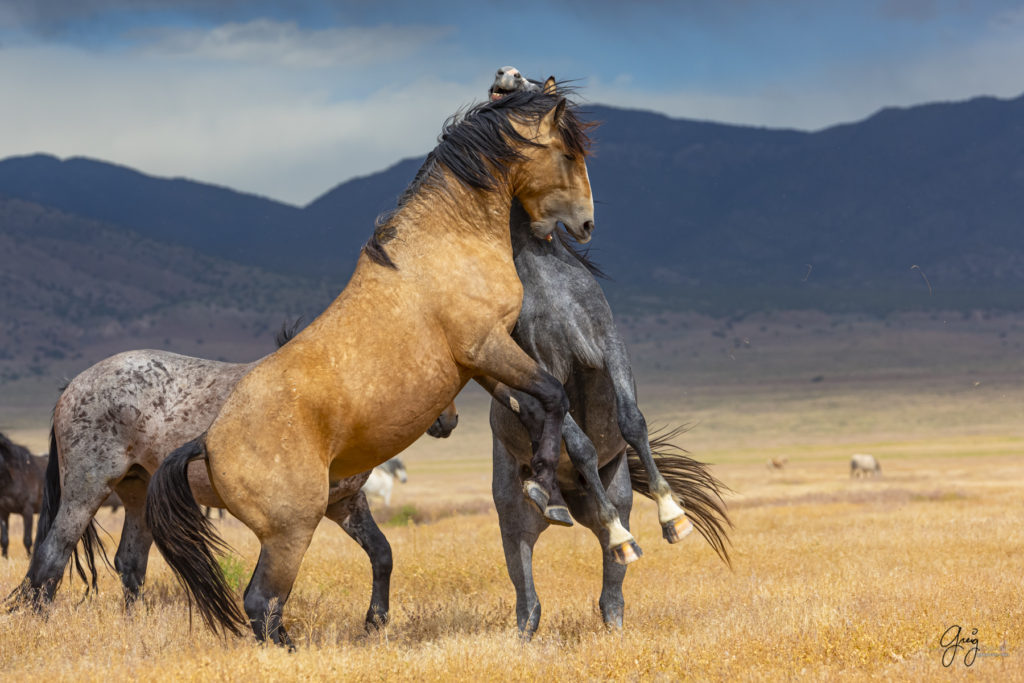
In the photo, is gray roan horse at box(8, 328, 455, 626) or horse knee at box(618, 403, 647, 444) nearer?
horse knee at box(618, 403, 647, 444)

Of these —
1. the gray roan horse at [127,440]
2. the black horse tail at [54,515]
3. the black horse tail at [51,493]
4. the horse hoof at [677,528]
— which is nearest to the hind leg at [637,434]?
the horse hoof at [677,528]

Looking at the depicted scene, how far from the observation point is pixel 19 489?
1664cm

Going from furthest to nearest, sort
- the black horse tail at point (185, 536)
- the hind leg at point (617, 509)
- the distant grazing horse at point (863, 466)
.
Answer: the distant grazing horse at point (863, 466)
the hind leg at point (617, 509)
the black horse tail at point (185, 536)

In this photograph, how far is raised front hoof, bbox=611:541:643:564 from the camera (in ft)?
19.9

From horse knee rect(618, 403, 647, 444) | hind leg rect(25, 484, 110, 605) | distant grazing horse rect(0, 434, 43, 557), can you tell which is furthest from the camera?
distant grazing horse rect(0, 434, 43, 557)

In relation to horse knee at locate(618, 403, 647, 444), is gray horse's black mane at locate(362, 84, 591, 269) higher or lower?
higher

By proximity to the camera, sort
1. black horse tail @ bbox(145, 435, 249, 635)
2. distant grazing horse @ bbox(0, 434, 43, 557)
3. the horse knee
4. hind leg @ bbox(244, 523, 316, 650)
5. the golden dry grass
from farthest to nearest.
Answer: distant grazing horse @ bbox(0, 434, 43, 557), the horse knee, black horse tail @ bbox(145, 435, 249, 635), the golden dry grass, hind leg @ bbox(244, 523, 316, 650)

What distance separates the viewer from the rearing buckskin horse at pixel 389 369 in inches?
232

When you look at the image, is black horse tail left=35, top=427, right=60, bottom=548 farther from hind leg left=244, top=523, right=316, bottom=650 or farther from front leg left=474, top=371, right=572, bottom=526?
front leg left=474, top=371, right=572, bottom=526

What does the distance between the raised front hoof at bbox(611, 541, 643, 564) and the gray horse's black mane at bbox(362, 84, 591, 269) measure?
2.19m

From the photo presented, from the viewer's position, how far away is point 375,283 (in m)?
6.06

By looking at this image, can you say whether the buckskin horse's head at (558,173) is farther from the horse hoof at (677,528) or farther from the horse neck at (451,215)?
the horse hoof at (677,528)

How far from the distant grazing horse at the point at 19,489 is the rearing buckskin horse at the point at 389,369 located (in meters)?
11.4
